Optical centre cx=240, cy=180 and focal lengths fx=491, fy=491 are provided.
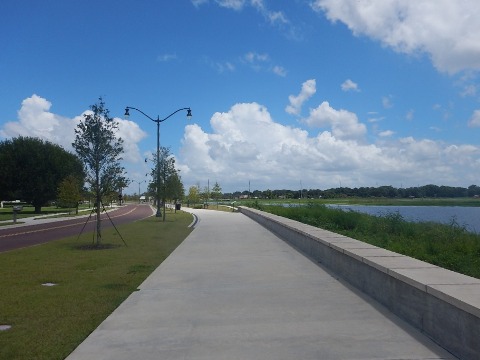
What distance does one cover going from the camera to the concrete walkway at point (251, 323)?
516 centimetres

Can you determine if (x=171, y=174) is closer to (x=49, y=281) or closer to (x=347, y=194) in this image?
(x=49, y=281)

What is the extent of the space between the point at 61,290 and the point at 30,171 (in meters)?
49.5

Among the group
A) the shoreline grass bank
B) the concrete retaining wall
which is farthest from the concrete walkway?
the shoreline grass bank

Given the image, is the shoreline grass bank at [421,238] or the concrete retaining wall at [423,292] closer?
the concrete retaining wall at [423,292]

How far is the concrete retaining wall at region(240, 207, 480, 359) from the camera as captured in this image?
464 centimetres

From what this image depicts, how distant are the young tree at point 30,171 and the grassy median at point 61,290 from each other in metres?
40.6

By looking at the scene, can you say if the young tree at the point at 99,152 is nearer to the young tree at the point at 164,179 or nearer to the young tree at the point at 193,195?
the young tree at the point at 164,179

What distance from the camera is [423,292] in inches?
219

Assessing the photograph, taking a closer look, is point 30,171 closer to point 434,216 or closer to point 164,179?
point 164,179

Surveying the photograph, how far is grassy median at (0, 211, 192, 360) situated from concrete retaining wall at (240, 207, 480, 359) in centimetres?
395

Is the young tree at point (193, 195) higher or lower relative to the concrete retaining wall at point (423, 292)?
higher

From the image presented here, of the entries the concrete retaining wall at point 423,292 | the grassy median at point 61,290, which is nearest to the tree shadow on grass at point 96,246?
the grassy median at point 61,290

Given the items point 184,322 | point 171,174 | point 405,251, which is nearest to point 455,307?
point 184,322

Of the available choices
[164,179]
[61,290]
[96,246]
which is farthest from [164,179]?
[61,290]
